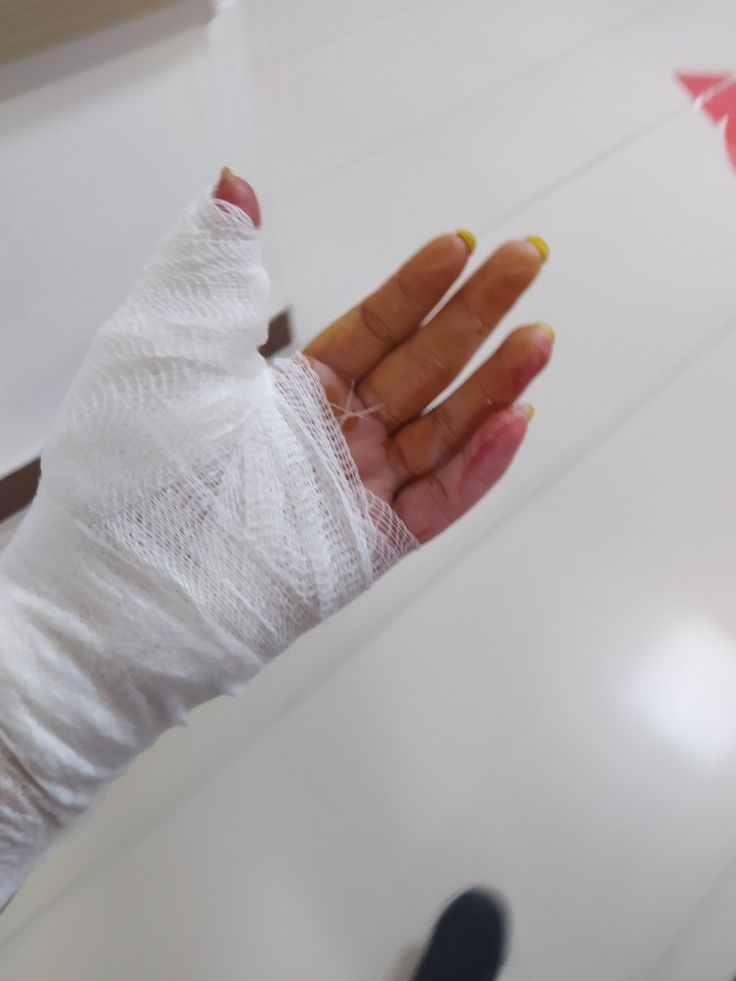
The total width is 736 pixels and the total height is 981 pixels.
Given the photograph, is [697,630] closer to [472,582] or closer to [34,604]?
[472,582]

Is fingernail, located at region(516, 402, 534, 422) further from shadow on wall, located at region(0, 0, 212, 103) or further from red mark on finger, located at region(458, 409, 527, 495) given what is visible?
shadow on wall, located at region(0, 0, 212, 103)

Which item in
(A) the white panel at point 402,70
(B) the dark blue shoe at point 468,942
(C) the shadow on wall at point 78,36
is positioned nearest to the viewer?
(C) the shadow on wall at point 78,36

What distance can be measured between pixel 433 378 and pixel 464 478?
88mm

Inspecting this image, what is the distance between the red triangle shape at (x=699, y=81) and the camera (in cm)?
136

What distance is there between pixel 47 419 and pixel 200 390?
0.38 meters

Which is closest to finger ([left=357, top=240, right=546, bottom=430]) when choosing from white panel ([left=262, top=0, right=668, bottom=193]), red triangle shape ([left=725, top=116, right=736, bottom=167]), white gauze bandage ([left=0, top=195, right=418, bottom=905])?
white gauze bandage ([left=0, top=195, right=418, bottom=905])

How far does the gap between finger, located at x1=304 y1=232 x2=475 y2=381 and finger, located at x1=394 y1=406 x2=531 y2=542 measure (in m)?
0.11

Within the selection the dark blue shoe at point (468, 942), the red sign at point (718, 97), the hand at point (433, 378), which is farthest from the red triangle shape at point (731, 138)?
the dark blue shoe at point (468, 942)

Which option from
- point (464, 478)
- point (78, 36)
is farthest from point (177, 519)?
point (78, 36)

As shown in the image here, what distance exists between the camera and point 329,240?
1.13 metres

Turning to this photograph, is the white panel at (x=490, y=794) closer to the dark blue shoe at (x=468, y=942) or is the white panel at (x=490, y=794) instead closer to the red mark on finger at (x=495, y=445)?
the dark blue shoe at (x=468, y=942)

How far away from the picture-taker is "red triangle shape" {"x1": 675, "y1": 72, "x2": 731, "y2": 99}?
1.36 meters

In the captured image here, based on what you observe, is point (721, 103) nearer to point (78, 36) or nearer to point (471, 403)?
point (471, 403)

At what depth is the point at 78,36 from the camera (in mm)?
544
